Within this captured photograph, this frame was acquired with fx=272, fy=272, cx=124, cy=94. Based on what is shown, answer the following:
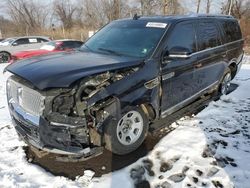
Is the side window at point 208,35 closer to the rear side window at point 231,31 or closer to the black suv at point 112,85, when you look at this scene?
the black suv at point 112,85

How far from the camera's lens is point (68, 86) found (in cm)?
316

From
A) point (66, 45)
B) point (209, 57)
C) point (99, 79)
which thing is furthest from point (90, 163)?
point (66, 45)

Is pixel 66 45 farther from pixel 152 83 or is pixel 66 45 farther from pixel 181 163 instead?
pixel 181 163

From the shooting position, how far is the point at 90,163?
3920mm

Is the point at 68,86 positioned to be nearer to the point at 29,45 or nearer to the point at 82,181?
the point at 82,181

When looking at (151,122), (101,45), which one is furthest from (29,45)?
(151,122)

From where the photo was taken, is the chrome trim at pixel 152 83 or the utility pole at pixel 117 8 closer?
the chrome trim at pixel 152 83

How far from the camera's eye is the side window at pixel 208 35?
5234mm

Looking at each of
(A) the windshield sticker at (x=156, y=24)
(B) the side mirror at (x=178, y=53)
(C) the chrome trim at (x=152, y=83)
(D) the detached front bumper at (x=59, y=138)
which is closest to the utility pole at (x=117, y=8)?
(A) the windshield sticker at (x=156, y=24)

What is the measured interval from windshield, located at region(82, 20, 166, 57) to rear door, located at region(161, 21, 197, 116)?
0.28m

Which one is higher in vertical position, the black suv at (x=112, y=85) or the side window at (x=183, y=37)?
the side window at (x=183, y=37)

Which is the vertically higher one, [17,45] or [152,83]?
[152,83]

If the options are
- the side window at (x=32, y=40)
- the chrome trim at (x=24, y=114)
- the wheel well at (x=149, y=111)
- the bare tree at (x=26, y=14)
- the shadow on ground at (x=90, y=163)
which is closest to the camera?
the chrome trim at (x=24, y=114)

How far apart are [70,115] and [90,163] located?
1011mm
